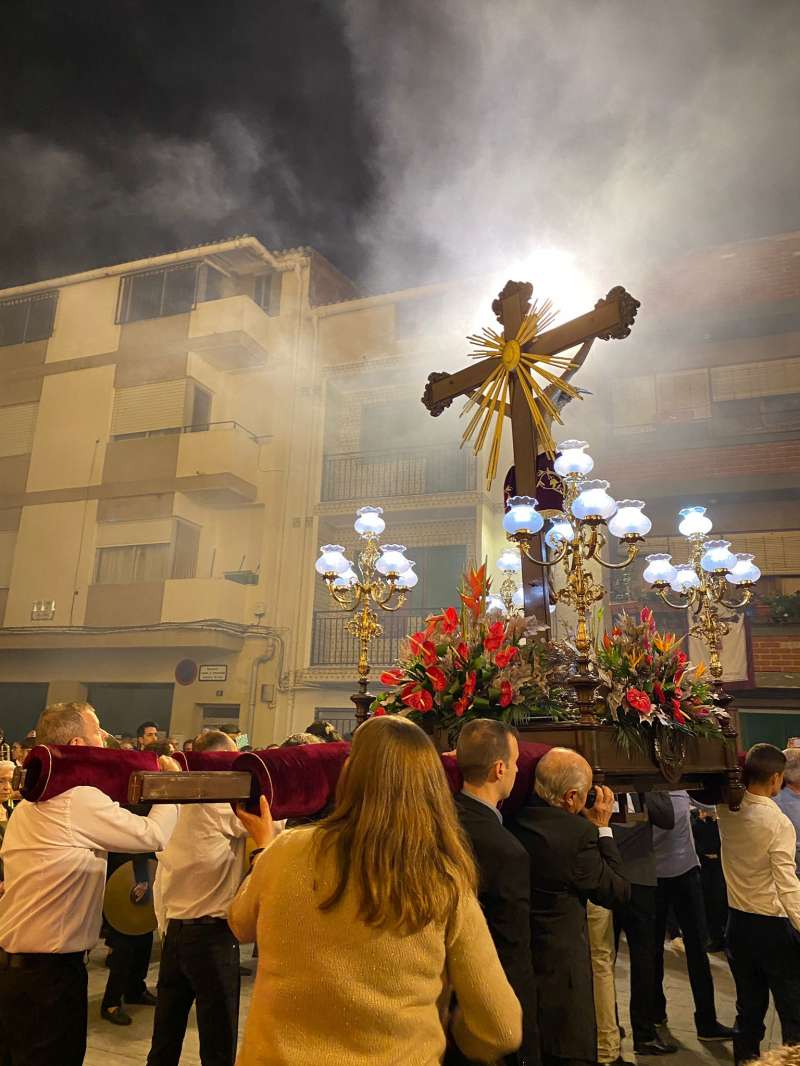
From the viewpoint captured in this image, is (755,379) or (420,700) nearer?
(420,700)

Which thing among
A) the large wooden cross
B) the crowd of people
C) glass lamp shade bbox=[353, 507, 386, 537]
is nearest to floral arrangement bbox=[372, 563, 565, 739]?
the crowd of people

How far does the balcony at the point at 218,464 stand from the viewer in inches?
616

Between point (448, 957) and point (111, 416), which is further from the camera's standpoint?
point (111, 416)

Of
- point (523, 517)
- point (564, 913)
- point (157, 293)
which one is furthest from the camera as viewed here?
point (157, 293)

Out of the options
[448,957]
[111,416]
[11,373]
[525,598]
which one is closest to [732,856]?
[525,598]

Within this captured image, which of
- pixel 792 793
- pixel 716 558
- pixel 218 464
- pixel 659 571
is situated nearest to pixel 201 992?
pixel 792 793

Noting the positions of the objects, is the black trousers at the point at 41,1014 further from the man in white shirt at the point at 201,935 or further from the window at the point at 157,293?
the window at the point at 157,293

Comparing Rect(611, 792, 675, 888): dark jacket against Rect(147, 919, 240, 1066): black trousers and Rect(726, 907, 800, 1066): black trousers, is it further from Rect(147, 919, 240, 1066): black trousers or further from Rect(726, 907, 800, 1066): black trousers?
Rect(147, 919, 240, 1066): black trousers

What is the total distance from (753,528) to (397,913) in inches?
Result: 497

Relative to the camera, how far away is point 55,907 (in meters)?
2.79

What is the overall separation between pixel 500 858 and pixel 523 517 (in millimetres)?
2423

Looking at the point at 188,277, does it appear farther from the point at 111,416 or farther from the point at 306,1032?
the point at 306,1032

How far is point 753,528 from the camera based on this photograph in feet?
41.4

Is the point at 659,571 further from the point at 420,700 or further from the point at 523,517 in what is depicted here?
the point at 420,700
